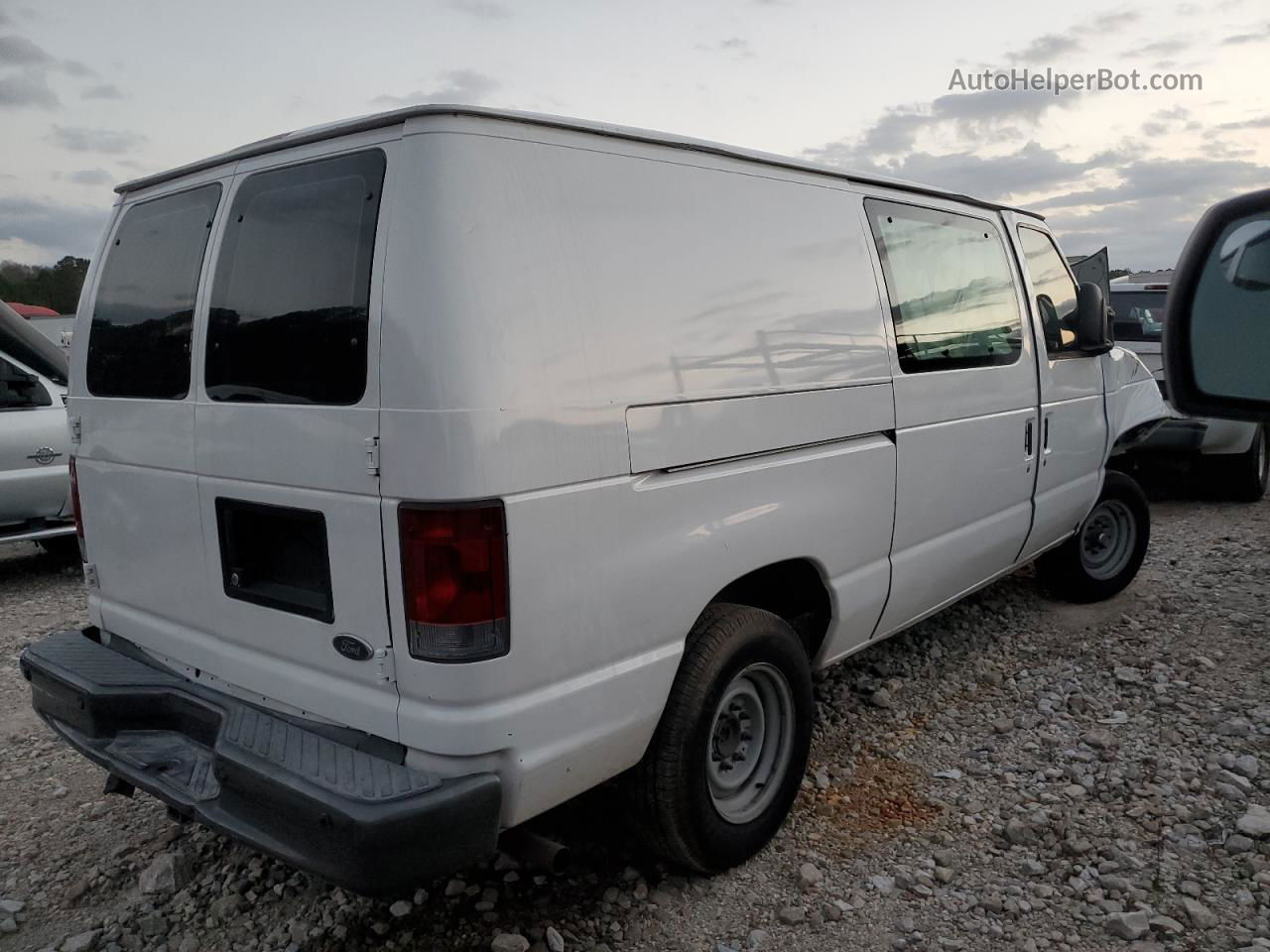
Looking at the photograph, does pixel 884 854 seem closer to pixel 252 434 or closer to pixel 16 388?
pixel 252 434

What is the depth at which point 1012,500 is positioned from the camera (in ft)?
14.0

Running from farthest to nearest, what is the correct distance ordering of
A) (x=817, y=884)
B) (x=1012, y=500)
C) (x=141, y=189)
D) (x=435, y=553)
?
(x=1012, y=500) < (x=141, y=189) < (x=817, y=884) < (x=435, y=553)

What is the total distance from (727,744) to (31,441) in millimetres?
5638

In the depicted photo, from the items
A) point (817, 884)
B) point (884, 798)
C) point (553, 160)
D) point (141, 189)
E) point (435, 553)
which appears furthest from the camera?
point (884, 798)

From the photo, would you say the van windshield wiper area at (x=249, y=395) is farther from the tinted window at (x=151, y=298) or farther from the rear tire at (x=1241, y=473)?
the rear tire at (x=1241, y=473)

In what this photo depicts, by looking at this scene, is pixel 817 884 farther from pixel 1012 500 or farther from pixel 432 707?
pixel 1012 500

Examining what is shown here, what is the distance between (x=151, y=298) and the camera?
2.96 m

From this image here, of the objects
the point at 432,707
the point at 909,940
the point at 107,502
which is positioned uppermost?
the point at 107,502

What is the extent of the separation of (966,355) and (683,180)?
Result: 1.69 meters

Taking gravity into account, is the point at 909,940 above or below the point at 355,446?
below

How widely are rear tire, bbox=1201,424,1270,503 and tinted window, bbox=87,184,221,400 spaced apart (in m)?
8.08


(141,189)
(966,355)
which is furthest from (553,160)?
(966,355)

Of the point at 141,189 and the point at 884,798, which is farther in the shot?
the point at 884,798

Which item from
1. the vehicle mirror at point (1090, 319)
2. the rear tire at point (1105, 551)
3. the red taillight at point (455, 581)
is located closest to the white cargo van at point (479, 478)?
the red taillight at point (455, 581)
